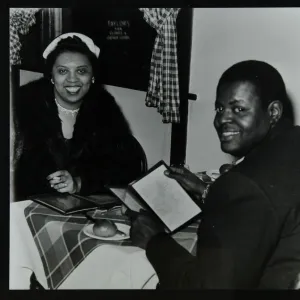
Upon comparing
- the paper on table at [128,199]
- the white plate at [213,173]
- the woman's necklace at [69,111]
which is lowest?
the paper on table at [128,199]

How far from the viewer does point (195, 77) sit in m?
1.68

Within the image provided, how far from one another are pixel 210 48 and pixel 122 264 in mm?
869

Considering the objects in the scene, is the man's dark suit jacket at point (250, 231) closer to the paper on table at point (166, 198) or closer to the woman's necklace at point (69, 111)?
the paper on table at point (166, 198)

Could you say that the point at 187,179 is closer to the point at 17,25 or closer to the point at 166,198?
the point at 166,198

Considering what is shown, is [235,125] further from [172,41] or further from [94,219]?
[94,219]

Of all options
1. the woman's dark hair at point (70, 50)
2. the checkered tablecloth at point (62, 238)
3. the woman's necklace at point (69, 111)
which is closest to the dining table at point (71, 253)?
the checkered tablecloth at point (62, 238)

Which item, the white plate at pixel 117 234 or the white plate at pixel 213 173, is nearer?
the white plate at pixel 117 234

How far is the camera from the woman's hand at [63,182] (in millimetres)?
1694

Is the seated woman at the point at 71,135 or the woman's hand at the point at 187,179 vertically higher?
the seated woman at the point at 71,135

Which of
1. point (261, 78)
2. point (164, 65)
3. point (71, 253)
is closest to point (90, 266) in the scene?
point (71, 253)

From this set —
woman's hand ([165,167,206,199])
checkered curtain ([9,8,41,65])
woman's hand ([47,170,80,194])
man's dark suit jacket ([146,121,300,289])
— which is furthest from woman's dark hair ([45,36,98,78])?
man's dark suit jacket ([146,121,300,289])

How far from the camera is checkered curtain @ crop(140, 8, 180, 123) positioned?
166 cm

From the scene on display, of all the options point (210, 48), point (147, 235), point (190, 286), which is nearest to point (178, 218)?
point (147, 235)

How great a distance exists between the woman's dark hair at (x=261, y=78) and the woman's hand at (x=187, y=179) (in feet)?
1.09
